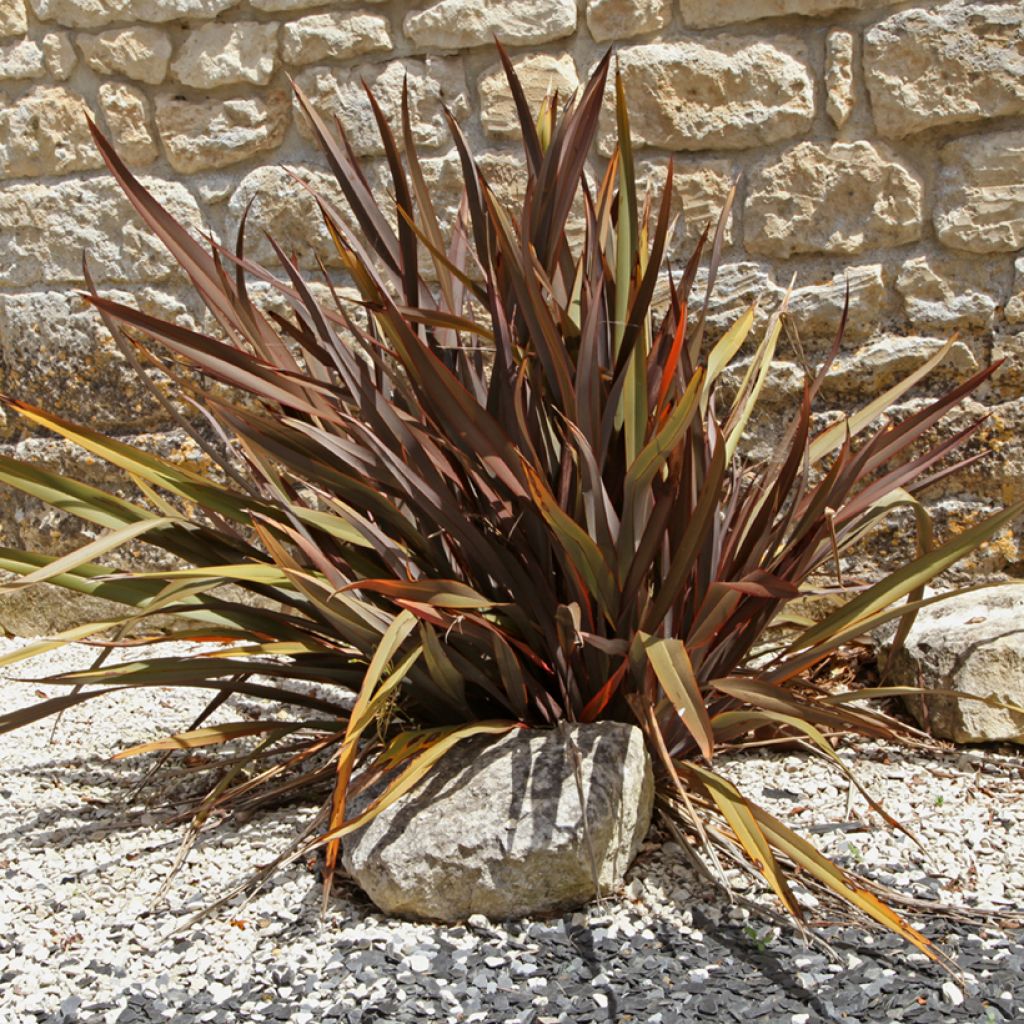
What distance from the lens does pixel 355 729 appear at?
1.51m

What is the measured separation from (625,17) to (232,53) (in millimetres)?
932

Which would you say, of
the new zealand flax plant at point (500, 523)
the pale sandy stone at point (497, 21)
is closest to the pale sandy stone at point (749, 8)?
the pale sandy stone at point (497, 21)

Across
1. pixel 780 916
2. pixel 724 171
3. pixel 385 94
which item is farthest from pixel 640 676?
pixel 385 94

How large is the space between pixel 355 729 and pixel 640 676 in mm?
480

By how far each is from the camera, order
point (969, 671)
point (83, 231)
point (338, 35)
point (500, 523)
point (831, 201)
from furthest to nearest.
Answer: point (83, 231), point (338, 35), point (831, 201), point (969, 671), point (500, 523)

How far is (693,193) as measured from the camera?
2.64m

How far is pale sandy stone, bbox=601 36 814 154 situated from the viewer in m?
2.55

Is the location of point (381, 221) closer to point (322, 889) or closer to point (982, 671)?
point (322, 889)

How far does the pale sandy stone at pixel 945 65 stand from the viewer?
8.05 ft

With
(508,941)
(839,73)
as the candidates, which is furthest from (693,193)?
(508,941)

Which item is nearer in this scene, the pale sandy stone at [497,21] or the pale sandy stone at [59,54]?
the pale sandy stone at [497,21]

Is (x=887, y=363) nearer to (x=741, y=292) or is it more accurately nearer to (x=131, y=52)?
(x=741, y=292)

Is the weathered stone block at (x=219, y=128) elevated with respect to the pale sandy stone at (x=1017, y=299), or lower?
elevated

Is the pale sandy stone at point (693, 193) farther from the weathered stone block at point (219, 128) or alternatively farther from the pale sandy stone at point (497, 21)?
the weathered stone block at point (219, 128)
